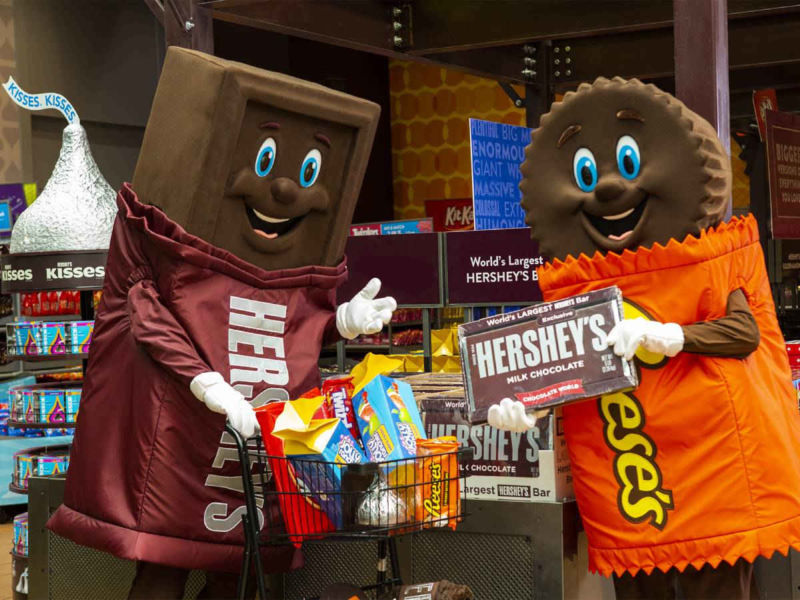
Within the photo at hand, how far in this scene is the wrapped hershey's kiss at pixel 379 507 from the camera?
2.31 meters

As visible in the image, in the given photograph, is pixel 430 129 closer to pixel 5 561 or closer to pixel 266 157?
pixel 5 561

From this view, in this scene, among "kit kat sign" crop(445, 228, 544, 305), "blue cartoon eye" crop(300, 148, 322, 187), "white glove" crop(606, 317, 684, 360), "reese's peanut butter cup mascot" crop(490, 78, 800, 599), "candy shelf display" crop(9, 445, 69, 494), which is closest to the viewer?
"white glove" crop(606, 317, 684, 360)

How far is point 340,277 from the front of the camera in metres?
3.14

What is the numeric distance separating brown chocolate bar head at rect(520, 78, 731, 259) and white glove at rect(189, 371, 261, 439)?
34.6 inches

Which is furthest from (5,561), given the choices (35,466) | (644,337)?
(644,337)

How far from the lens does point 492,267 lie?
15.8 feet

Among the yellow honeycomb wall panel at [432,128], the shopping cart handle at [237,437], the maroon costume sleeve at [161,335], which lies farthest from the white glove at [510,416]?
the yellow honeycomb wall panel at [432,128]

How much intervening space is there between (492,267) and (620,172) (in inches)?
82.4

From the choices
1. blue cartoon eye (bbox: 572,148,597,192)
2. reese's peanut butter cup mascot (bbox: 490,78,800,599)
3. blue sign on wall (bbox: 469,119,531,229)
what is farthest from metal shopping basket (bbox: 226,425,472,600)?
blue sign on wall (bbox: 469,119,531,229)

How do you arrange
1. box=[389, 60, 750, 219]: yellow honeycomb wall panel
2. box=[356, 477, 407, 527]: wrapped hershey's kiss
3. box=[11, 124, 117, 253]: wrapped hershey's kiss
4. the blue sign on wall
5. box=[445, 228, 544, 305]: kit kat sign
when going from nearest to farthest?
box=[356, 477, 407, 527]: wrapped hershey's kiss → box=[11, 124, 117, 253]: wrapped hershey's kiss → the blue sign on wall → box=[445, 228, 544, 305]: kit kat sign → box=[389, 60, 750, 219]: yellow honeycomb wall panel

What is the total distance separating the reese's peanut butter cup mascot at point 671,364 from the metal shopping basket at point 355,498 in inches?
10.2

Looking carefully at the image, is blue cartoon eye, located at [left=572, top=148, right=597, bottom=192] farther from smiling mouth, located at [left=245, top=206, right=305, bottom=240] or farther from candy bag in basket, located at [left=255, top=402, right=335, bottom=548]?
candy bag in basket, located at [left=255, top=402, right=335, bottom=548]

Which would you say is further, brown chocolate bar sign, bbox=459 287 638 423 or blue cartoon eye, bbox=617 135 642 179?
blue cartoon eye, bbox=617 135 642 179

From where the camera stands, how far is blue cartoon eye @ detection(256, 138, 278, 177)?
2883 mm
